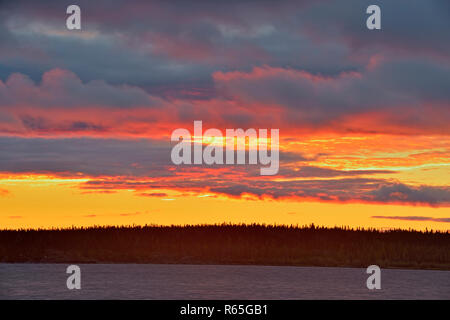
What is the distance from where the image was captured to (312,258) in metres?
148

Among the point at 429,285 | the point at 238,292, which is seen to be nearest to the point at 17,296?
the point at 238,292

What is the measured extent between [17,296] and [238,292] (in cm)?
2454

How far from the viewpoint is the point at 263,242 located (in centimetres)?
14825
